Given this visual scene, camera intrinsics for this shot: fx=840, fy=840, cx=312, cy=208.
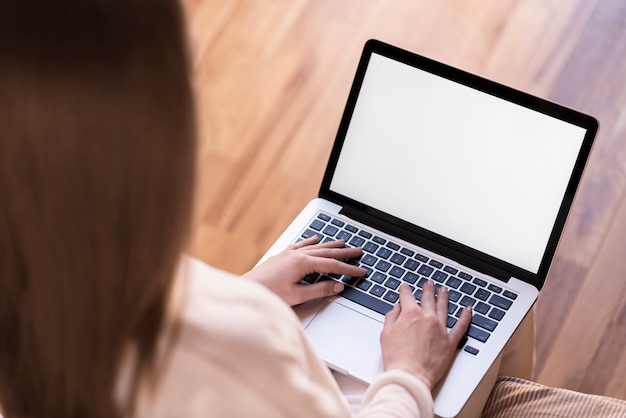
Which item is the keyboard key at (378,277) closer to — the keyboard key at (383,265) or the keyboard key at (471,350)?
the keyboard key at (383,265)

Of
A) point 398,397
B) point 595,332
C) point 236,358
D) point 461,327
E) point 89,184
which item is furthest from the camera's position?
point 595,332

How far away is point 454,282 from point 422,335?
14cm

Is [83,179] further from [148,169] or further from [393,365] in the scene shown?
[393,365]

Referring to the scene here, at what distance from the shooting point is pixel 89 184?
1.67 ft

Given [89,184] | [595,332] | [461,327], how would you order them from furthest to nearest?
A: [595,332] < [461,327] < [89,184]

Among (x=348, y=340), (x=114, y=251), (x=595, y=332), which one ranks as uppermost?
(x=114, y=251)

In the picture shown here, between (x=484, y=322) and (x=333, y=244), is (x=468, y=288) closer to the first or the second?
(x=484, y=322)

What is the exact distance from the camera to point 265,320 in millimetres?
633

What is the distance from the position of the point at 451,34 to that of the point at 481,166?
0.89 meters

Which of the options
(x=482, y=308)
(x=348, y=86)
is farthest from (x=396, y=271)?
(x=348, y=86)

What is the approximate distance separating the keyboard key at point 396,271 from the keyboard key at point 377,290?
0.03 meters

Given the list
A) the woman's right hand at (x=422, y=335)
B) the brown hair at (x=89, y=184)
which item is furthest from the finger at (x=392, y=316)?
the brown hair at (x=89, y=184)

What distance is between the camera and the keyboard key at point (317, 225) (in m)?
1.12

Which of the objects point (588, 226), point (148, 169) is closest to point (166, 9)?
point (148, 169)
